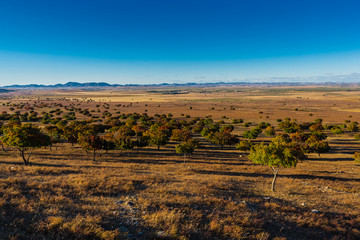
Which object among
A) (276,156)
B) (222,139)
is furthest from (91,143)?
(276,156)

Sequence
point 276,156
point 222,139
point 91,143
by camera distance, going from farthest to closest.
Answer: point 222,139 → point 91,143 → point 276,156

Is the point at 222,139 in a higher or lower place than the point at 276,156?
lower

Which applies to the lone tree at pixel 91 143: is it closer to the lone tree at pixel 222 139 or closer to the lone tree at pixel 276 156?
the lone tree at pixel 222 139

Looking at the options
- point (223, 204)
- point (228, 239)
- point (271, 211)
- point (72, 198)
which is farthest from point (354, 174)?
point (72, 198)

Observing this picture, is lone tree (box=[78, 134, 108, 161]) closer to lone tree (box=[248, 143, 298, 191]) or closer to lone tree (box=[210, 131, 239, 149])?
lone tree (box=[210, 131, 239, 149])

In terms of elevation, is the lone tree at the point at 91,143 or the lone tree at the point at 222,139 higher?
the lone tree at the point at 91,143

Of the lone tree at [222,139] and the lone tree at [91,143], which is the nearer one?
the lone tree at [91,143]

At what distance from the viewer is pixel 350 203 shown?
1848 cm

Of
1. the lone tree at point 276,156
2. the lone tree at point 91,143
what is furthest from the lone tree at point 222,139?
the lone tree at point 91,143

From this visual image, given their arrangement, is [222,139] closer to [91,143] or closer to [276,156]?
[276,156]

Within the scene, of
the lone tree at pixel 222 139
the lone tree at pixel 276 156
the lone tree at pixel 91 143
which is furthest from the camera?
the lone tree at pixel 222 139

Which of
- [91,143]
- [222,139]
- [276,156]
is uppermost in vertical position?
[276,156]

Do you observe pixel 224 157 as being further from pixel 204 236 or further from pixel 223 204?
pixel 204 236

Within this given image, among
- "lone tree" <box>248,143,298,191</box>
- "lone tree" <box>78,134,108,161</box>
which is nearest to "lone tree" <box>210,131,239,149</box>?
"lone tree" <box>248,143,298,191</box>
